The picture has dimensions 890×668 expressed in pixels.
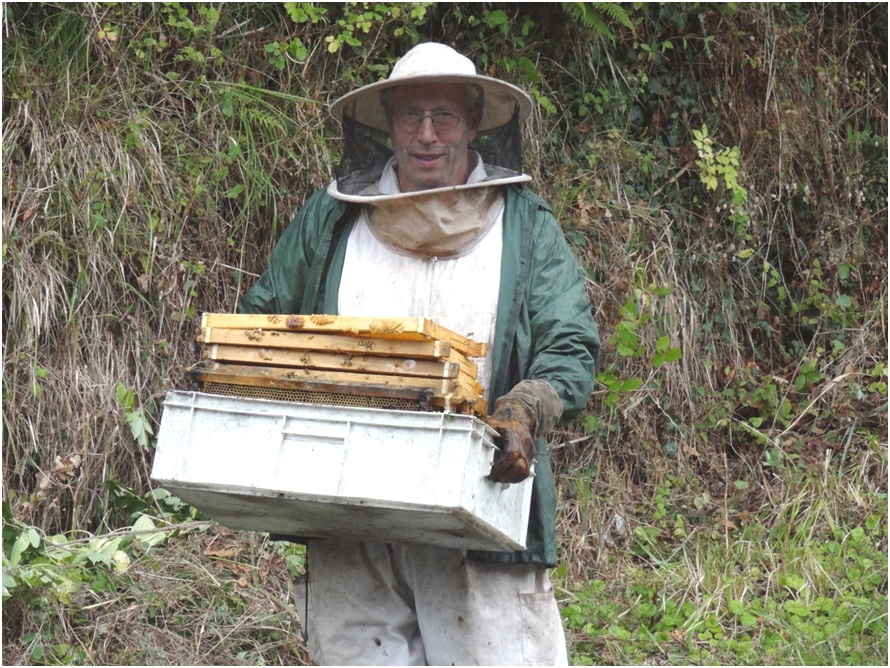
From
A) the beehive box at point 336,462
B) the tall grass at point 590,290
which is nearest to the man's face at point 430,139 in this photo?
the beehive box at point 336,462

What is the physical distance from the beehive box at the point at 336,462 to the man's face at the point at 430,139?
100 cm

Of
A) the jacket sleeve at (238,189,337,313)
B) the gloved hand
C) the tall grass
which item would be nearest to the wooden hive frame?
the gloved hand

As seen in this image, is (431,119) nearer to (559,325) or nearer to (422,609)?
(559,325)

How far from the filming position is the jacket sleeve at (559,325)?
12.1 feet

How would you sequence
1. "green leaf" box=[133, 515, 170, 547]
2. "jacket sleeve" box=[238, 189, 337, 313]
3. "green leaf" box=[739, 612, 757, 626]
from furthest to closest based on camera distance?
1. "green leaf" box=[739, 612, 757, 626]
2. "green leaf" box=[133, 515, 170, 547]
3. "jacket sleeve" box=[238, 189, 337, 313]

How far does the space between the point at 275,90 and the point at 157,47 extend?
65 centimetres

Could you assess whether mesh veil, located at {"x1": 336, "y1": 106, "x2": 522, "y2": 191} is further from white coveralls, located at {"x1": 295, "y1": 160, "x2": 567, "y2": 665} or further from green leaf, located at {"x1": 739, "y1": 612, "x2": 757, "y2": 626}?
green leaf, located at {"x1": 739, "y1": 612, "x2": 757, "y2": 626}

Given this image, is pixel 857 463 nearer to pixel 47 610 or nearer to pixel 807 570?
pixel 807 570

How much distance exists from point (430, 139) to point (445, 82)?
0.20 m

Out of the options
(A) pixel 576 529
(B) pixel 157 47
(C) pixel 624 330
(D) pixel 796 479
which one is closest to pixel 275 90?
(B) pixel 157 47

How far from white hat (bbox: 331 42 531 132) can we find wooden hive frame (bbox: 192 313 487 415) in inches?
35.1

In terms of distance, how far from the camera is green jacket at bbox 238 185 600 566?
147 inches

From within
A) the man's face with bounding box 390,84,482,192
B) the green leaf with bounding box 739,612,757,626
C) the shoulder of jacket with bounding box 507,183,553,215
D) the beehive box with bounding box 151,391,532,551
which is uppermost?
the man's face with bounding box 390,84,482,192

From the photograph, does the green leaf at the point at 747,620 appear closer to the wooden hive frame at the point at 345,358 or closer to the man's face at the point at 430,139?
the man's face at the point at 430,139
